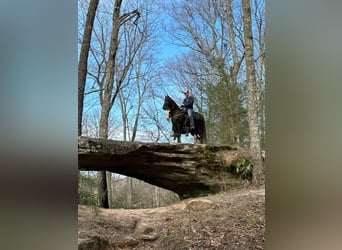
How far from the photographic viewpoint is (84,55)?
2.91m

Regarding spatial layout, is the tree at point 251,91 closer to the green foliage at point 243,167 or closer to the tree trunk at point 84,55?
the green foliage at point 243,167

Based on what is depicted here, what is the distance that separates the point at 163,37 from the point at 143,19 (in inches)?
11.4

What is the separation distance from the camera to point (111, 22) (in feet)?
10.3

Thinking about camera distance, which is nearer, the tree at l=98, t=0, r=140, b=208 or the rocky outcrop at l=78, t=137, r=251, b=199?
the tree at l=98, t=0, r=140, b=208

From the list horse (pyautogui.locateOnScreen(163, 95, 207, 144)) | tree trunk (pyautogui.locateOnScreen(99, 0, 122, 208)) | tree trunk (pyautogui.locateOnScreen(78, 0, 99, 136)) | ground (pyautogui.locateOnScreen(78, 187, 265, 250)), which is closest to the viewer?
ground (pyautogui.locateOnScreen(78, 187, 265, 250))

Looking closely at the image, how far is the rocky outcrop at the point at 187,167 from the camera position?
302 cm

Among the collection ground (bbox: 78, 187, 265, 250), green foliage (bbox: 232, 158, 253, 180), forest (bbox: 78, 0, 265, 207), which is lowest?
ground (bbox: 78, 187, 265, 250)

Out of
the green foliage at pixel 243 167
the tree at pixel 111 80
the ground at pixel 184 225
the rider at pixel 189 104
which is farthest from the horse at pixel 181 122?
the ground at pixel 184 225

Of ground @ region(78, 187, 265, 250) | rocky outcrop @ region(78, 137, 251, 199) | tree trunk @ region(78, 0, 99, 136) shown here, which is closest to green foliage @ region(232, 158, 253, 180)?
rocky outcrop @ region(78, 137, 251, 199)

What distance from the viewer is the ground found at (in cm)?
245

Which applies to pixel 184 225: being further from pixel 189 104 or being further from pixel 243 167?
pixel 189 104

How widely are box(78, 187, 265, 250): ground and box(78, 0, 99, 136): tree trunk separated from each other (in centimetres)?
76

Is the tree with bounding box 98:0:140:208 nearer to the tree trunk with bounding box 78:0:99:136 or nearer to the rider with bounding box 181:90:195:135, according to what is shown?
the tree trunk with bounding box 78:0:99:136

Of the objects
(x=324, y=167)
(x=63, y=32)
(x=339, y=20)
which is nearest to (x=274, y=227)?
(x=324, y=167)
